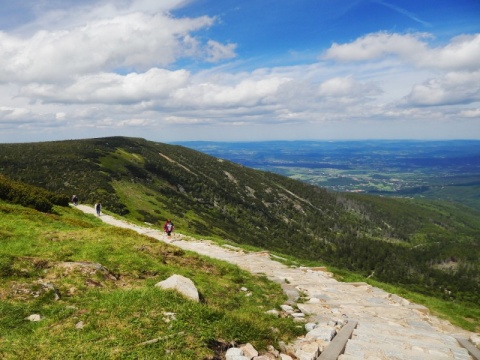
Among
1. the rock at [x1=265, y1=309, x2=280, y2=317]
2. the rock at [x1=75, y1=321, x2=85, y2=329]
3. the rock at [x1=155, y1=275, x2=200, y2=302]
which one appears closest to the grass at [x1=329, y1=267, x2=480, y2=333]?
the rock at [x1=265, y1=309, x2=280, y2=317]

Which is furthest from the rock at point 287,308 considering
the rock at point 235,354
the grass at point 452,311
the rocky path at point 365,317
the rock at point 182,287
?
the grass at point 452,311

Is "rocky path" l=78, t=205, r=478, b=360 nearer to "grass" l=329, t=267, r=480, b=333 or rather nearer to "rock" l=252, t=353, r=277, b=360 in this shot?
"grass" l=329, t=267, r=480, b=333

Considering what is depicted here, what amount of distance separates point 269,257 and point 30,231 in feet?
62.9

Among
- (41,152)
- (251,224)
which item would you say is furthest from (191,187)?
(41,152)

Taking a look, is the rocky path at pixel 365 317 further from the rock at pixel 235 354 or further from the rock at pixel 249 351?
the rock at pixel 235 354

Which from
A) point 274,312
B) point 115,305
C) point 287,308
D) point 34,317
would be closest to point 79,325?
point 115,305

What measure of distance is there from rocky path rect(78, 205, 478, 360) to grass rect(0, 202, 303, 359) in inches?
62.3

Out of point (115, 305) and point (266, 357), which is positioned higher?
point (115, 305)

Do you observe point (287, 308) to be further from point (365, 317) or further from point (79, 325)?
point (79, 325)

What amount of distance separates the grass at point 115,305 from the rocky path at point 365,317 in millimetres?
1582

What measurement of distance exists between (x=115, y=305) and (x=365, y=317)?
11923 millimetres

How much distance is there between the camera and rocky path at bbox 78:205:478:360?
11.6 m

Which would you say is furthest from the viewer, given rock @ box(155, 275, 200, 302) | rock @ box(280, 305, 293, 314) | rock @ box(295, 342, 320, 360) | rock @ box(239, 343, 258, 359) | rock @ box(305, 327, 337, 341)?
rock @ box(280, 305, 293, 314)

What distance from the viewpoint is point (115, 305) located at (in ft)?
40.2
